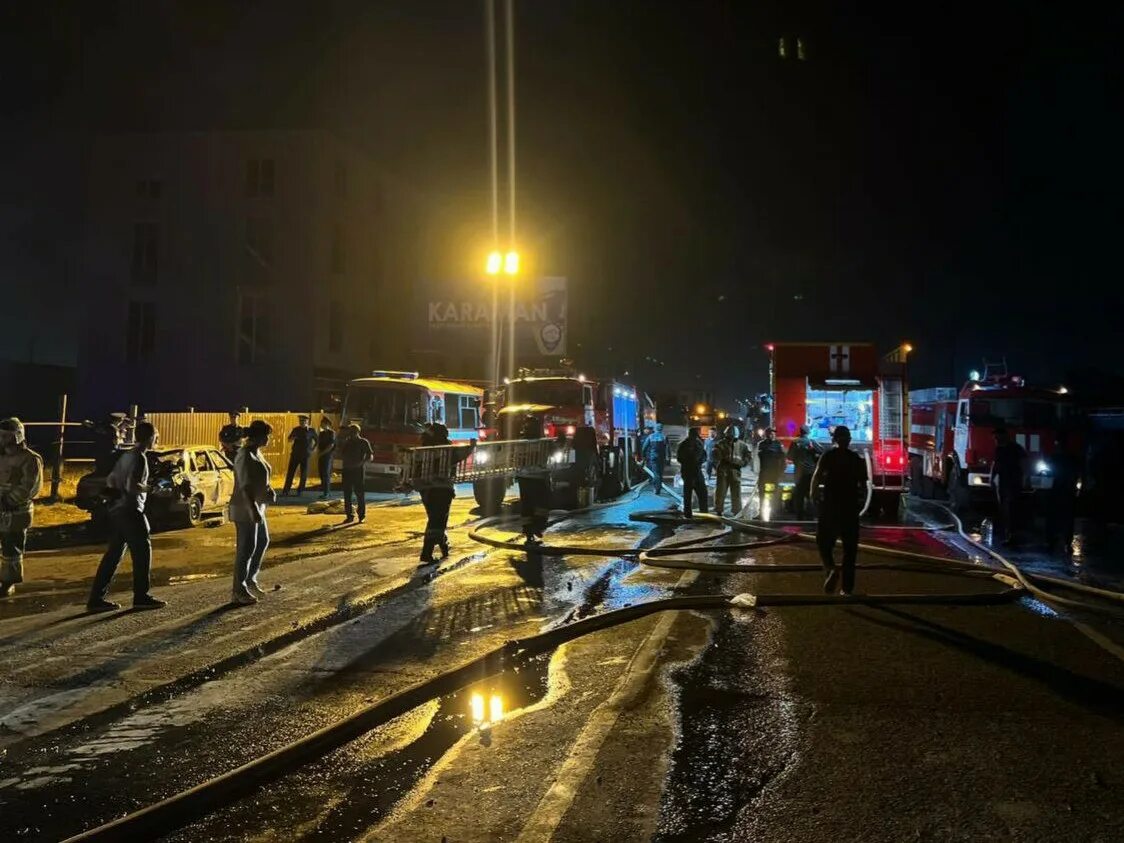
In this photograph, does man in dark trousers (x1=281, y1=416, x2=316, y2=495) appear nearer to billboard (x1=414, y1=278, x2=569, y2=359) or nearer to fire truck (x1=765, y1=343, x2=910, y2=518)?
fire truck (x1=765, y1=343, x2=910, y2=518)

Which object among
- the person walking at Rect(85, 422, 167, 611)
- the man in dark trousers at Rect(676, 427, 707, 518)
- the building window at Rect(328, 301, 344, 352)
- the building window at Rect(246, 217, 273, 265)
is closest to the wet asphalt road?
the person walking at Rect(85, 422, 167, 611)

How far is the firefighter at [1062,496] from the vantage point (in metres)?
11.5

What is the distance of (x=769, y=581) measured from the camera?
916 cm

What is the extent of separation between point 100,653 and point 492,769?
12.4 feet

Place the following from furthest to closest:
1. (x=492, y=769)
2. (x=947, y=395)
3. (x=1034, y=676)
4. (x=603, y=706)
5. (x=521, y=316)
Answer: (x=521, y=316) → (x=947, y=395) → (x=1034, y=676) → (x=603, y=706) → (x=492, y=769)

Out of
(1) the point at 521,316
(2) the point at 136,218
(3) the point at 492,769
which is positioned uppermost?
(2) the point at 136,218

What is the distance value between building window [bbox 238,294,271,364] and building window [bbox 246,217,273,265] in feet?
5.98

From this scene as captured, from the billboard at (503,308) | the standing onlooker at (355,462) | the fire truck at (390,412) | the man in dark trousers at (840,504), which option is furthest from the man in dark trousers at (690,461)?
the billboard at (503,308)

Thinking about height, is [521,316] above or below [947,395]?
above

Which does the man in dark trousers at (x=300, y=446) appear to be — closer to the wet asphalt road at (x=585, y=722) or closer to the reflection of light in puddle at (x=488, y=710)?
the wet asphalt road at (x=585, y=722)

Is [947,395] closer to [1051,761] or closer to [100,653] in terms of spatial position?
[1051,761]

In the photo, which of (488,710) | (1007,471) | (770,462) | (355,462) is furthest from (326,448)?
(488,710)

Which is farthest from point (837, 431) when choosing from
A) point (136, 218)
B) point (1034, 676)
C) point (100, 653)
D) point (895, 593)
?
point (136, 218)

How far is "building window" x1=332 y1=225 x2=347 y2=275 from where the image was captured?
37.3 meters
